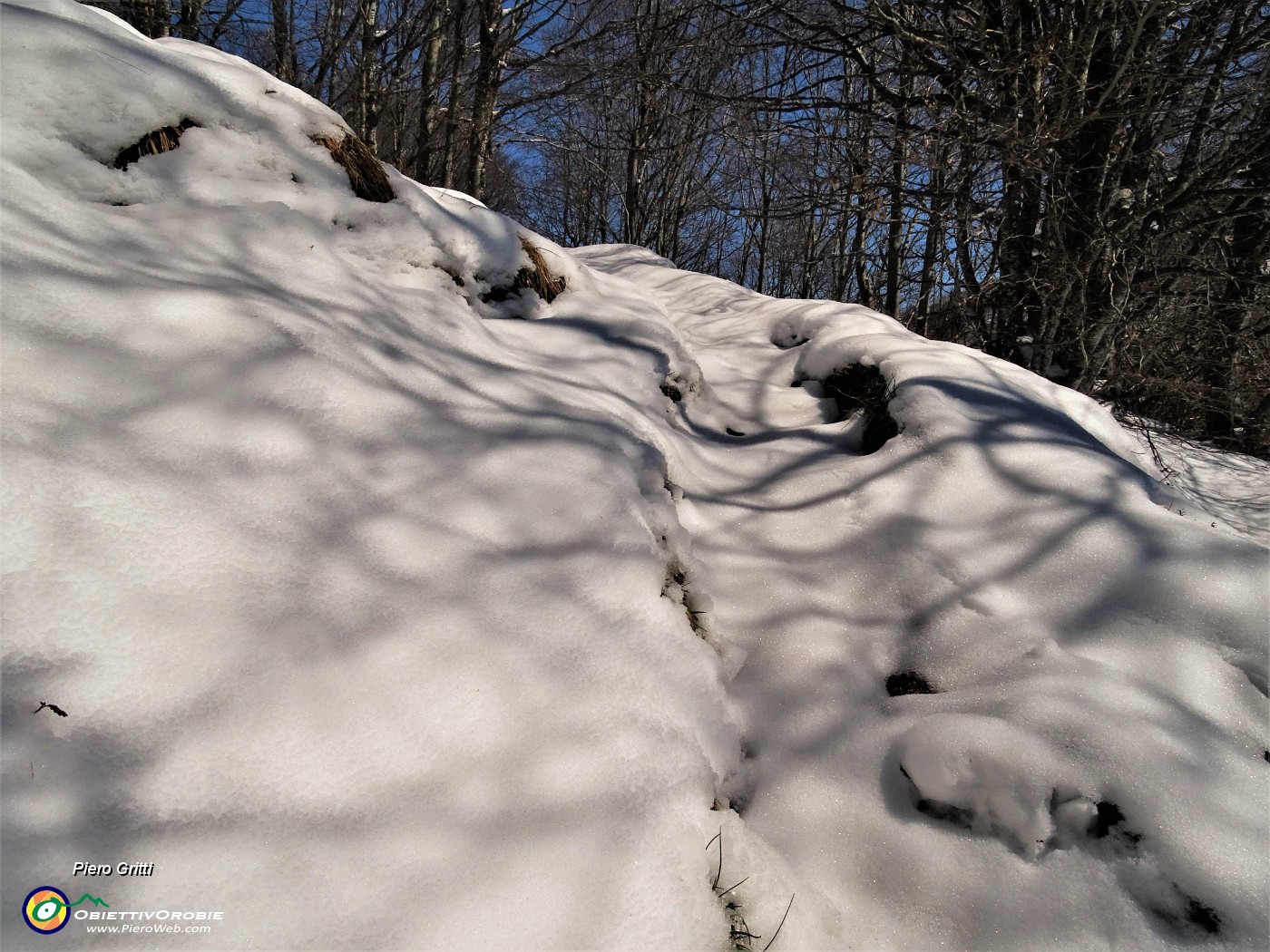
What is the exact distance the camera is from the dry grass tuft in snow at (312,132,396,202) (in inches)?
92.9

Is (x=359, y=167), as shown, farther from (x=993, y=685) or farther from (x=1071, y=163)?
(x=1071, y=163)

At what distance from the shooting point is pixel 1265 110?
3475 mm

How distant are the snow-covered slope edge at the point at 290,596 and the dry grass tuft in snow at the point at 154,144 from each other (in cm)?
3

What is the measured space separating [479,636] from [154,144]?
1.97m

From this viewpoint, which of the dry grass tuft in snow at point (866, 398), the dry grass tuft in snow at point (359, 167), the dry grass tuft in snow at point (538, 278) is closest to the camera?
the dry grass tuft in snow at point (359, 167)

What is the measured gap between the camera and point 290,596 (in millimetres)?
1036

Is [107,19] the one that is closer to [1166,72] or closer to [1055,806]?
[1055,806]

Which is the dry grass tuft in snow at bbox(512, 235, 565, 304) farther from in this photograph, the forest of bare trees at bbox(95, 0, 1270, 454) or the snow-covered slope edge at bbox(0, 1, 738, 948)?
the forest of bare trees at bbox(95, 0, 1270, 454)

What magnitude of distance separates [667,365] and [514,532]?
1922 millimetres

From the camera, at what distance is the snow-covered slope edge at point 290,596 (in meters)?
0.78

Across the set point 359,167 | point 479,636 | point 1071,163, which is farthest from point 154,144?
point 1071,163

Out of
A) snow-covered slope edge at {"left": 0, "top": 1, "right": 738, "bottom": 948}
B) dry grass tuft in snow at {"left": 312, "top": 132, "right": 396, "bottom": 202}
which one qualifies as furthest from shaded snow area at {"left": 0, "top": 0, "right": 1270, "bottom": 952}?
dry grass tuft in snow at {"left": 312, "top": 132, "right": 396, "bottom": 202}

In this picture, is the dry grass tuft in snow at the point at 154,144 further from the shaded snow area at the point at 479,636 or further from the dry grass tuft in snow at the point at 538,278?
the dry grass tuft in snow at the point at 538,278

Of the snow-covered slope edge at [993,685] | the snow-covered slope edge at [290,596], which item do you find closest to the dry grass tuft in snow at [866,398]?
the snow-covered slope edge at [993,685]
